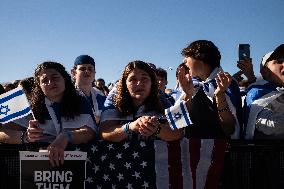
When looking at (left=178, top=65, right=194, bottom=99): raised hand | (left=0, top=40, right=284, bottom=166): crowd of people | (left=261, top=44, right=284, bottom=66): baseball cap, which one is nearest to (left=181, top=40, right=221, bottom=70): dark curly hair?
(left=0, top=40, right=284, bottom=166): crowd of people

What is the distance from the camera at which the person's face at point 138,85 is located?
3.63 m

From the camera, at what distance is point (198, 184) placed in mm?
3121

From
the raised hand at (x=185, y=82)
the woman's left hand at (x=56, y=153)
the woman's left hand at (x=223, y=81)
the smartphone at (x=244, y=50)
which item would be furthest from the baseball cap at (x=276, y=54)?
the woman's left hand at (x=56, y=153)

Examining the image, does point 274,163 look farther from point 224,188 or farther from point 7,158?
point 7,158

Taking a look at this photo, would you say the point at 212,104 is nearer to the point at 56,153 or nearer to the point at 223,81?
the point at 223,81

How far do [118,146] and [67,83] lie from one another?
1.16m

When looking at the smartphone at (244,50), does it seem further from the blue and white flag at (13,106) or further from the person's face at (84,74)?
the person's face at (84,74)

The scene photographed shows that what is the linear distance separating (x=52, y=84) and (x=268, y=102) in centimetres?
214

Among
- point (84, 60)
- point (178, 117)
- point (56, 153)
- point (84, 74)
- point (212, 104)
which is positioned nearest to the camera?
point (178, 117)

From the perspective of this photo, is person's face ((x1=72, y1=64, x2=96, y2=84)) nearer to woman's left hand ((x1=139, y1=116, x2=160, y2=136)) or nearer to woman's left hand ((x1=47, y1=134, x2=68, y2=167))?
woman's left hand ((x1=47, y1=134, x2=68, y2=167))

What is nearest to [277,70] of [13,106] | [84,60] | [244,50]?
[244,50]

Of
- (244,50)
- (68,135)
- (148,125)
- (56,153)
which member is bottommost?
→ (56,153)

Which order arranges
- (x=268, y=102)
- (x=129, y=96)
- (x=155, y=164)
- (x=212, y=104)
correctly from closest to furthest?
1. (x=155, y=164)
2. (x=268, y=102)
3. (x=212, y=104)
4. (x=129, y=96)

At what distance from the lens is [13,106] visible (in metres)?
3.23
